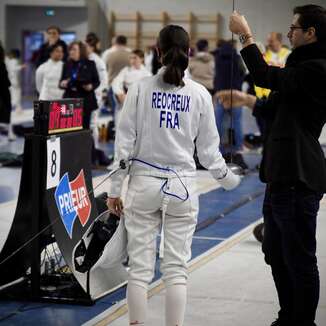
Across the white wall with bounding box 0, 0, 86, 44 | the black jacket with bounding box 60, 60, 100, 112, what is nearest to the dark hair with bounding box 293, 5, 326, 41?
the black jacket with bounding box 60, 60, 100, 112

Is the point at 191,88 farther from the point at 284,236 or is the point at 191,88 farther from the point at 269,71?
the point at 284,236

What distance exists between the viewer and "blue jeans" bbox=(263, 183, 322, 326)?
428cm

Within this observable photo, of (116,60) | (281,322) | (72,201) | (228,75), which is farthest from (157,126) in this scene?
(116,60)

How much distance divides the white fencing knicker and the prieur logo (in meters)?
1.41

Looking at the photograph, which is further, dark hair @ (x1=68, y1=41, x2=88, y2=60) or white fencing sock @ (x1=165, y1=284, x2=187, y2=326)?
dark hair @ (x1=68, y1=41, x2=88, y2=60)

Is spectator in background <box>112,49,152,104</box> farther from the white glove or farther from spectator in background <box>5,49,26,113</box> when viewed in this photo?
the white glove

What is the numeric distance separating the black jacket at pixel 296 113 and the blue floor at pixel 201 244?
1547mm

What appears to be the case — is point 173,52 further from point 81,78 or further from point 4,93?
point 81,78

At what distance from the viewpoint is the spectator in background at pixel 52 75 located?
11.7m

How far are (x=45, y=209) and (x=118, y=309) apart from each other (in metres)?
0.82

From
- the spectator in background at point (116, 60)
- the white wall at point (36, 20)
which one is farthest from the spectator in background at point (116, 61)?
the white wall at point (36, 20)

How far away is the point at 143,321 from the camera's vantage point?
4.20 meters

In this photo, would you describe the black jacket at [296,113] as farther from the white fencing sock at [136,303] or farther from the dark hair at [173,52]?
the white fencing sock at [136,303]

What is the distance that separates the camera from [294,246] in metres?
4.33
